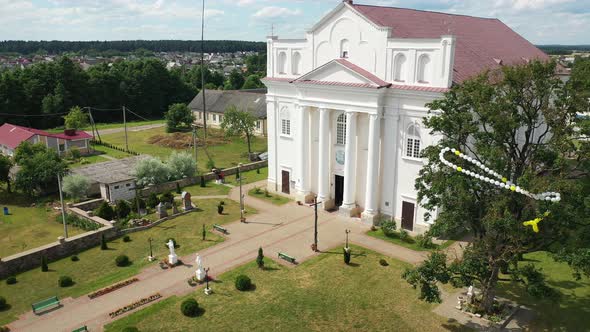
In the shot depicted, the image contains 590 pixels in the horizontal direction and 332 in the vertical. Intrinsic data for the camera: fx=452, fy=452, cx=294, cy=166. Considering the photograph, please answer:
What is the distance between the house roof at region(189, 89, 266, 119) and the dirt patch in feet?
25.4

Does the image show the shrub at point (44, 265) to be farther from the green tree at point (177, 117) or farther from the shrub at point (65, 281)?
the green tree at point (177, 117)

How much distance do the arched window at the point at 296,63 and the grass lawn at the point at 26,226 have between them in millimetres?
22325

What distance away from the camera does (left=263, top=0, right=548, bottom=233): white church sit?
108 ft

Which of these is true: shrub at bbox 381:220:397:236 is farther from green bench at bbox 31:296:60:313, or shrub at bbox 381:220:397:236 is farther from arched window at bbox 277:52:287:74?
green bench at bbox 31:296:60:313

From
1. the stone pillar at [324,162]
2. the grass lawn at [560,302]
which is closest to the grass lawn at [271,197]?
the stone pillar at [324,162]

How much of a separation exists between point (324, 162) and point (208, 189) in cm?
1467

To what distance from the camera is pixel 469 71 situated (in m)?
35.1

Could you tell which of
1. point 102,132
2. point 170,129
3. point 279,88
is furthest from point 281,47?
point 102,132

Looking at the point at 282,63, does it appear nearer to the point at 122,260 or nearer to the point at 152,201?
the point at 152,201

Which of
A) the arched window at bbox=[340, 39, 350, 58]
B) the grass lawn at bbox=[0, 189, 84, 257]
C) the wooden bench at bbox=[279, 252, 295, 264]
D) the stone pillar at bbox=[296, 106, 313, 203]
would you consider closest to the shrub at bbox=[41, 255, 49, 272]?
the grass lawn at bbox=[0, 189, 84, 257]

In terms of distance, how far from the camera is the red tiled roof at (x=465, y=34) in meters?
35.9

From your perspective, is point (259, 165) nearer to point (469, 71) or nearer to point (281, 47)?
point (281, 47)

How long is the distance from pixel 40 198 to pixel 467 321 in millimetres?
40361

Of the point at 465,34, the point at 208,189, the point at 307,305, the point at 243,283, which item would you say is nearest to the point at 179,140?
the point at 208,189
